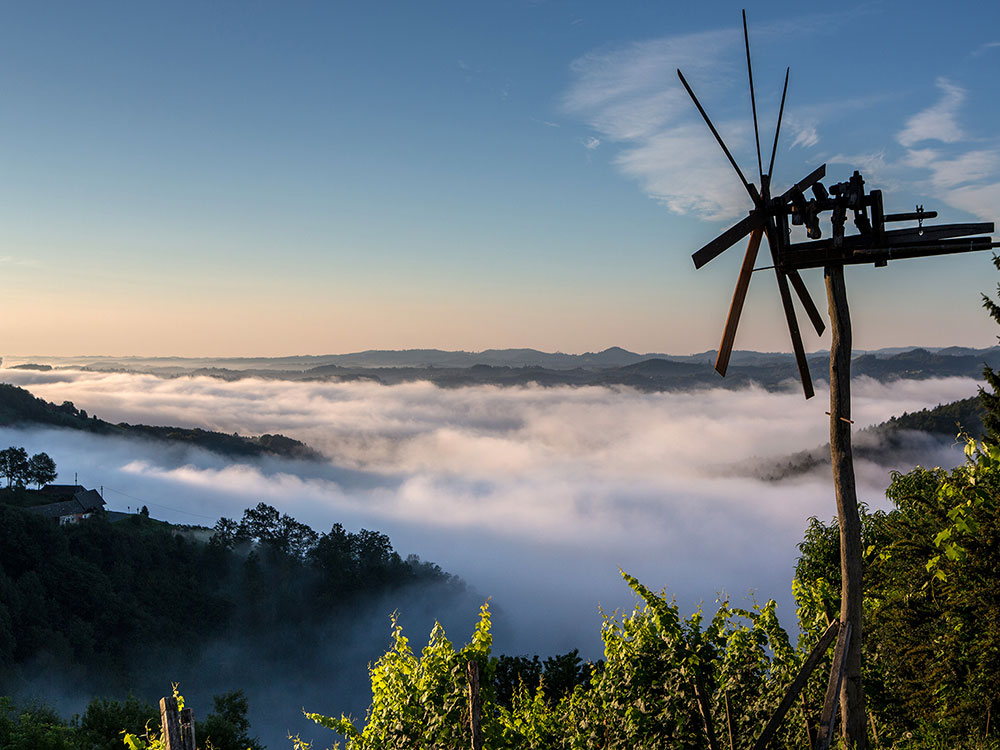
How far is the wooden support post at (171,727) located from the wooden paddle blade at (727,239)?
591 centimetres

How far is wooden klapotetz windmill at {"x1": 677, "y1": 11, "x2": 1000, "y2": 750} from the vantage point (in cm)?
727

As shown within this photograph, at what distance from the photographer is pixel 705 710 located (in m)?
8.09

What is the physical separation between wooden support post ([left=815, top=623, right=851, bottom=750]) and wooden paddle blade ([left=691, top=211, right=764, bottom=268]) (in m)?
3.74

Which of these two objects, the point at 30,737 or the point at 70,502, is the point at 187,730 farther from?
the point at 70,502

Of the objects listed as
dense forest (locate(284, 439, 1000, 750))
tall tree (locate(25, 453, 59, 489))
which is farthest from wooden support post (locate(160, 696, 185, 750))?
tall tree (locate(25, 453, 59, 489))

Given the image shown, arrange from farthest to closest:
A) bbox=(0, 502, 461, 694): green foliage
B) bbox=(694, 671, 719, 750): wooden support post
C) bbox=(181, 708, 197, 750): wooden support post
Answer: bbox=(0, 502, 461, 694): green foliage < bbox=(694, 671, 719, 750): wooden support post < bbox=(181, 708, 197, 750): wooden support post

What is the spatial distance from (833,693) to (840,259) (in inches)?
161

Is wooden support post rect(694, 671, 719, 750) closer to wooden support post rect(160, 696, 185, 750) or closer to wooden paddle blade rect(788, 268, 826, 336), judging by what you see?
wooden paddle blade rect(788, 268, 826, 336)

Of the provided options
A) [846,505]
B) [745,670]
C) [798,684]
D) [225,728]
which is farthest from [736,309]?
[225,728]

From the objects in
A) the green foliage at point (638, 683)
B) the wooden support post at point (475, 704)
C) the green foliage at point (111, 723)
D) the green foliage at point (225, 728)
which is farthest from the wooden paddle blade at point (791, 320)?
the green foliage at point (111, 723)

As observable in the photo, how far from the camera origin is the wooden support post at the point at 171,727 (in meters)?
6.18

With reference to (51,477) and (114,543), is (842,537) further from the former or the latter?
(51,477)

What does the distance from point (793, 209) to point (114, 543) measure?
89.0m

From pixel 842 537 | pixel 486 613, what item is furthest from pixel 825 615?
pixel 486 613
